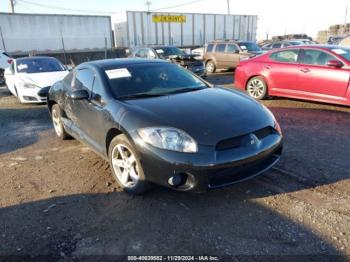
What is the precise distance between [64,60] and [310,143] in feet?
74.9

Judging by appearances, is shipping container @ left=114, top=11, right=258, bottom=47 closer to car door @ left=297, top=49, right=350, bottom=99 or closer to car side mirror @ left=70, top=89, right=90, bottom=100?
car door @ left=297, top=49, right=350, bottom=99

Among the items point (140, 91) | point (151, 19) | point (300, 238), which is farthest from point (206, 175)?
point (151, 19)

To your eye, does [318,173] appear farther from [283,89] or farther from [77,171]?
[283,89]

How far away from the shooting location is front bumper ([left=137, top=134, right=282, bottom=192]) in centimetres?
299

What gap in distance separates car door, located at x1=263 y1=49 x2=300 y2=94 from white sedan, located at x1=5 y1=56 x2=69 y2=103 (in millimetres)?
5814

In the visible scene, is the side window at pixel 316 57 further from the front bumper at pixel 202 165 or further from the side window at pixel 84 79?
the side window at pixel 84 79

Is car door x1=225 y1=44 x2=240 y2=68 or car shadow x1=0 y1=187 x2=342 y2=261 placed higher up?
car door x1=225 y1=44 x2=240 y2=68

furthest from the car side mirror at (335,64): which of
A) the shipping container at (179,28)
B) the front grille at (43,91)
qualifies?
the shipping container at (179,28)

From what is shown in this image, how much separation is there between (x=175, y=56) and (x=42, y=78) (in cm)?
638

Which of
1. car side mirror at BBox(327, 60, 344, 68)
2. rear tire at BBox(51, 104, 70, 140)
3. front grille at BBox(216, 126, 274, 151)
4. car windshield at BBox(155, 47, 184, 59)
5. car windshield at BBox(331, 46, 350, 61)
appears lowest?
rear tire at BBox(51, 104, 70, 140)

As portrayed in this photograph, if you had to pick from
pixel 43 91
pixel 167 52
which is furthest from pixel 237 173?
pixel 167 52

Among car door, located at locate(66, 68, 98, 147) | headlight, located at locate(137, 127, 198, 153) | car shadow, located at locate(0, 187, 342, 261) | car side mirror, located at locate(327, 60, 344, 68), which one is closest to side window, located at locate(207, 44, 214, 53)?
car side mirror, located at locate(327, 60, 344, 68)

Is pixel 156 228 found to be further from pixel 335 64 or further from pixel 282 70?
pixel 282 70

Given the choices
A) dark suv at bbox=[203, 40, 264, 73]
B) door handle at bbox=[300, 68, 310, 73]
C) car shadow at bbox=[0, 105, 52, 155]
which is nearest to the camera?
car shadow at bbox=[0, 105, 52, 155]
